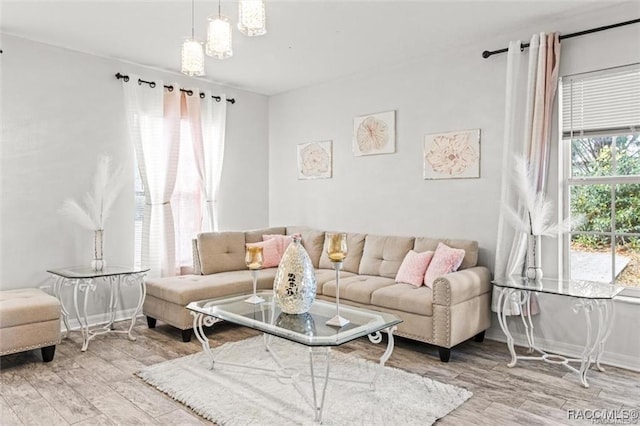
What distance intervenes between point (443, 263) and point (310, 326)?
1.66m

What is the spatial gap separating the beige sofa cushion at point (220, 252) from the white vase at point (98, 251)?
93cm

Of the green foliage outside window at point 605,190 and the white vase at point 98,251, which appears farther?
the white vase at point 98,251

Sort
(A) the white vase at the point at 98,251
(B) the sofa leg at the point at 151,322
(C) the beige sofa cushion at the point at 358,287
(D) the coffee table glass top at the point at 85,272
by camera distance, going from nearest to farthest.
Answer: (D) the coffee table glass top at the point at 85,272, (C) the beige sofa cushion at the point at 358,287, (A) the white vase at the point at 98,251, (B) the sofa leg at the point at 151,322

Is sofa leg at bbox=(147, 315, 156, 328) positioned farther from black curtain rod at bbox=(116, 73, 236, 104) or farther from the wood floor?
black curtain rod at bbox=(116, 73, 236, 104)

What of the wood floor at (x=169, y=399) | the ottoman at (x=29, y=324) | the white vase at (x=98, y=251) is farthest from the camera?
the white vase at (x=98, y=251)

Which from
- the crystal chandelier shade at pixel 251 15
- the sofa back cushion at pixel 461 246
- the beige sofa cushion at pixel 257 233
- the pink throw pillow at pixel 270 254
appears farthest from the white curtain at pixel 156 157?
the crystal chandelier shade at pixel 251 15

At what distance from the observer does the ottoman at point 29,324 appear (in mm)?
3113

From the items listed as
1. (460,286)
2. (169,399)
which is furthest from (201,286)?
(460,286)

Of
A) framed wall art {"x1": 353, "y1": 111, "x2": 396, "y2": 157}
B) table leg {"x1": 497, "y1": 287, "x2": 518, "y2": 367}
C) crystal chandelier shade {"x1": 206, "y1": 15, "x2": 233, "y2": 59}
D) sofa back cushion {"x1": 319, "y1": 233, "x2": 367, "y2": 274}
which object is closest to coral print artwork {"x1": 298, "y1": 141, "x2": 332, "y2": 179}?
framed wall art {"x1": 353, "y1": 111, "x2": 396, "y2": 157}

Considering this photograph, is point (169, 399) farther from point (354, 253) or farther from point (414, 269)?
point (354, 253)

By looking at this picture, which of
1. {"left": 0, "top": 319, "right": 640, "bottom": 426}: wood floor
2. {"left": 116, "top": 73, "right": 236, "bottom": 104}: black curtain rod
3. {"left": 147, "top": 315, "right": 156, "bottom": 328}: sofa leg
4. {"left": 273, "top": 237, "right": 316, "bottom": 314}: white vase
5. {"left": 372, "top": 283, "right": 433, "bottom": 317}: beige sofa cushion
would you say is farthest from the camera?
{"left": 116, "top": 73, "right": 236, "bottom": 104}: black curtain rod

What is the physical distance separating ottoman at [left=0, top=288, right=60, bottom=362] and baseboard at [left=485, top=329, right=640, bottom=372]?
3.59 meters

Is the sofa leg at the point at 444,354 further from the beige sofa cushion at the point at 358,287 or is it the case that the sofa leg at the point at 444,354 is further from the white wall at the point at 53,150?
the white wall at the point at 53,150

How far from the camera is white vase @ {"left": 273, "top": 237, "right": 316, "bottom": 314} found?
9.04ft
